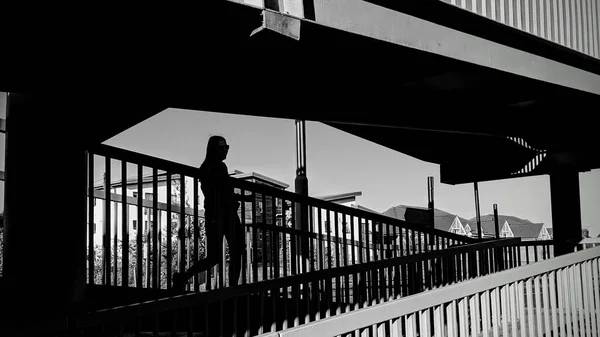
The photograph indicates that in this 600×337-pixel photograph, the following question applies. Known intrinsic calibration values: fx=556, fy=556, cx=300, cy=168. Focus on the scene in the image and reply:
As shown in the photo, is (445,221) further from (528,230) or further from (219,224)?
(219,224)

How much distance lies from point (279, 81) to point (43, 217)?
2244 mm

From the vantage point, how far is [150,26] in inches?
118

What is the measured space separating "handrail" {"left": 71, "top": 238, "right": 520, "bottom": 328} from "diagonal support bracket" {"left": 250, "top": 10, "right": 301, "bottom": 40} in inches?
66.9

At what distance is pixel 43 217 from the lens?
10.1 feet

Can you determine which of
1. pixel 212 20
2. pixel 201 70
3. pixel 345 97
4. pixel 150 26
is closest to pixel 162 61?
pixel 201 70

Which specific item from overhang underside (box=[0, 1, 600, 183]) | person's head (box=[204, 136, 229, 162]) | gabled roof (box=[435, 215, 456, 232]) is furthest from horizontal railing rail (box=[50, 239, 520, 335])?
gabled roof (box=[435, 215, 456, 232])

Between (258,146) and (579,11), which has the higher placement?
(258,146)

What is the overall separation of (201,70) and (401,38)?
4.64 ft

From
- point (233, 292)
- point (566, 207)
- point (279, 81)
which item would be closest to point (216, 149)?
point (279, 81)

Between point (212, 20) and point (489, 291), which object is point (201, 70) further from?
point (489, 291)

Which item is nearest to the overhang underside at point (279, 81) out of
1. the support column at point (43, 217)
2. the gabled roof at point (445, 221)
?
the support column at point (43, 217)

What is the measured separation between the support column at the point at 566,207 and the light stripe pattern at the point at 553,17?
3.34 m

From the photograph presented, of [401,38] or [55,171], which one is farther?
[401,38]

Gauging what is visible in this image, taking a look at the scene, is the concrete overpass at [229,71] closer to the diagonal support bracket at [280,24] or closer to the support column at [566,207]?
the diagonal support bracket at [280,24]
